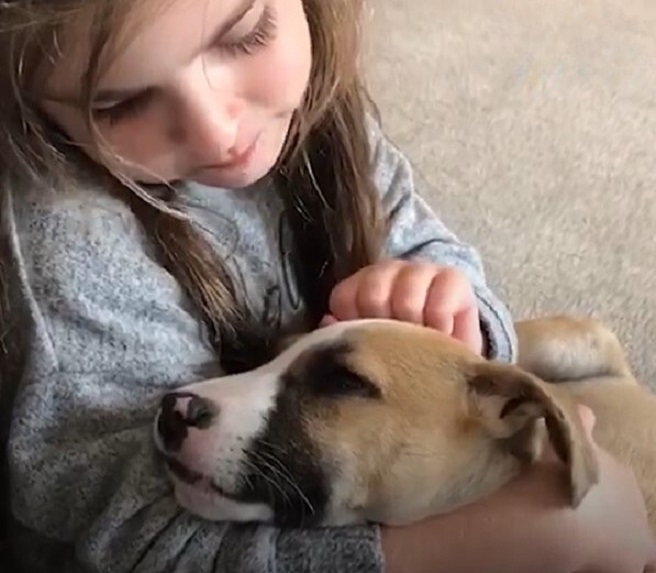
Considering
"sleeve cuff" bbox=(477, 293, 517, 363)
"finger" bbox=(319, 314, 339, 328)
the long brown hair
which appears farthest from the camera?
"sleeve cuff" bbox=(477, 293, 517, 363)

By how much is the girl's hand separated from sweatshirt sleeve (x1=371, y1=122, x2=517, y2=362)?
9cm

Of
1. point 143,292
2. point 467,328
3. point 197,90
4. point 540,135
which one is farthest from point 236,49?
point 540,135

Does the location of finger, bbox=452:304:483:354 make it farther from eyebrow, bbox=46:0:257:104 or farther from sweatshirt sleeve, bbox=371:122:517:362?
eyebrow, bbox=46:0:257:104

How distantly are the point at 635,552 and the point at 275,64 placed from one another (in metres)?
0.45

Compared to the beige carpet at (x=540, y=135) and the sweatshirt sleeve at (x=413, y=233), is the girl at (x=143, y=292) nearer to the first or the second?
the sweatshirt sleeve at (x=413, y=233)

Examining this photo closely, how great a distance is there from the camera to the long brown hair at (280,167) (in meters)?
0.85

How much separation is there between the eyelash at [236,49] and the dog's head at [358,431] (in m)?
0.19

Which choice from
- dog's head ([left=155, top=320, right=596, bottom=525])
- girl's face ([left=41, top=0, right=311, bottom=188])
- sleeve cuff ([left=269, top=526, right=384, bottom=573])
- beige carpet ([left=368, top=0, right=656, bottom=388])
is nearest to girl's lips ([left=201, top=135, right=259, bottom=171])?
girl's face ([left=41, top=0, right=311, bottom=188])

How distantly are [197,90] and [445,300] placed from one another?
0.29 metres

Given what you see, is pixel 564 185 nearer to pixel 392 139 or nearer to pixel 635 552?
pixel 392 139

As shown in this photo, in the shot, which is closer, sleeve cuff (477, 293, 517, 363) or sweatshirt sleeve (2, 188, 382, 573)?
sweatshirt sleeve (2, 188, 382, 573)

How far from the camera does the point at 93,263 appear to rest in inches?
37.3

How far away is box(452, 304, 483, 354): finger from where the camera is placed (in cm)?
109

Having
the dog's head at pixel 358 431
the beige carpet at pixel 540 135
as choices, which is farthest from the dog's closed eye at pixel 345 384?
the beige carpet at pixel 540 135
